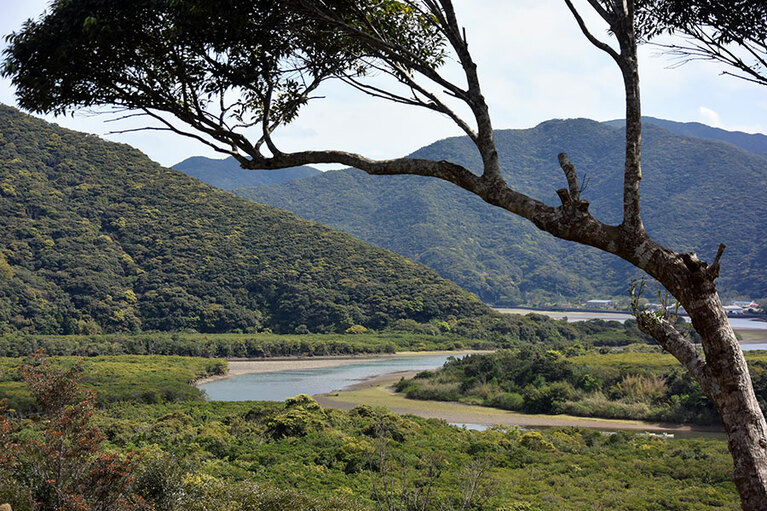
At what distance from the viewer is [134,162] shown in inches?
2687

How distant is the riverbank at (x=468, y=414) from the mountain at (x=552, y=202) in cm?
6214

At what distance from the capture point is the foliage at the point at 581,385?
20.5 meters

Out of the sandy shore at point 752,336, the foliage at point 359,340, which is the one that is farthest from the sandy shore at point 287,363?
the sandy shore at point 752,336

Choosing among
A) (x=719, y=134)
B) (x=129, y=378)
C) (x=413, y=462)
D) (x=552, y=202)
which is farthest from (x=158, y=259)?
(x=719, y=134)

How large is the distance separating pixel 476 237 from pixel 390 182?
3510cm

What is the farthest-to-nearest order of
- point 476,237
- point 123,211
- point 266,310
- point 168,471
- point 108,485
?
point 476,237 → point 123,211 → point 266,310 → point 168,471 → point 108,485

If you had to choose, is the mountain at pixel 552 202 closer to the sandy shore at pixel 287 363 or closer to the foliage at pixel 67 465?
→ the sandy shore at pixel 287 363

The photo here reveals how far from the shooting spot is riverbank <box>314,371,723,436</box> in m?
19.4

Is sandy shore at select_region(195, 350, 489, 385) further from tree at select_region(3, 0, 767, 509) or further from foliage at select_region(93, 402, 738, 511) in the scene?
tree at select_region(3, 0, 767, 509)

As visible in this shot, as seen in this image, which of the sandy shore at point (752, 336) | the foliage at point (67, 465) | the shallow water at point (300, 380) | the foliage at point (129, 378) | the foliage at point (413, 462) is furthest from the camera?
the sandy shore at point (752, 336)

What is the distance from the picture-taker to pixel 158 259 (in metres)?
55.7

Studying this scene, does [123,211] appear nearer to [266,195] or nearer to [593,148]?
[266,195]

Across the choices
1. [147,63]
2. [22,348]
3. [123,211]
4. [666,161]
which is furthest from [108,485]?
[666,161]

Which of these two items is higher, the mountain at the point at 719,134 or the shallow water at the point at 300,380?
the mountain at the point at 719,134
